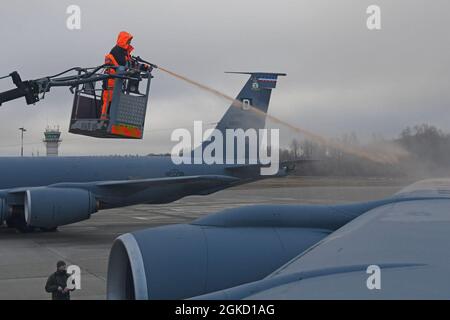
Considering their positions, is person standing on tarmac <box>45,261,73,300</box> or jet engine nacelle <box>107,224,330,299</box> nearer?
jet engine nacelle <box>107,224,330,299</box>

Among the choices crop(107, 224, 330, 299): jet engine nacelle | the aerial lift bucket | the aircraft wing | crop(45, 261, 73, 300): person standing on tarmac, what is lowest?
crop(45, 261, 73, 300): person standing on tarmac

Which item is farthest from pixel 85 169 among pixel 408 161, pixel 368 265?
pixel 368 265

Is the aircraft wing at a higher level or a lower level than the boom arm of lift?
lower

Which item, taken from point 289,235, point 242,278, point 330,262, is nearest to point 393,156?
point 289,235

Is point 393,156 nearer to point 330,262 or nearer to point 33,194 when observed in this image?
point 330,262

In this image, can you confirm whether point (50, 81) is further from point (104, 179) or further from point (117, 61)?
point (104, 179)

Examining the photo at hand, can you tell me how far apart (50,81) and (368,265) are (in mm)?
6419

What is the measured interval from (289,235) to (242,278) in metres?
0.87

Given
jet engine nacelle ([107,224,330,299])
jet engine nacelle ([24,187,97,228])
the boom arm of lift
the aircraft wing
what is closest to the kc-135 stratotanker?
jet engine nacelle ([24,187,97,228])

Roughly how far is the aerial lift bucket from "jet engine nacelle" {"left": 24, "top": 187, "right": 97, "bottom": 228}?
11.0 m

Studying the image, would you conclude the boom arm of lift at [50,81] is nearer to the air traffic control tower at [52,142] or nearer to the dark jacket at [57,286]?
the dark jacket at [57,286]

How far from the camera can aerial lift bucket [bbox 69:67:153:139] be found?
7.65 metres

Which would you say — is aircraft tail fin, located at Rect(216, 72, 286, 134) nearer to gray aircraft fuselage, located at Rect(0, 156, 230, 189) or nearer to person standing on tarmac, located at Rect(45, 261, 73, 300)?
gray aircraft fuselage, located at Rect(0, 156, 230, 189)

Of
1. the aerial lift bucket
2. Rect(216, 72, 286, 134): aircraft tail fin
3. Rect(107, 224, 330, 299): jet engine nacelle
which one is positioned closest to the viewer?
Rect(107, 224, 330, 299): jet engine nacelle
